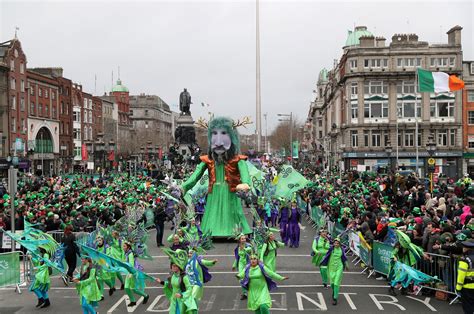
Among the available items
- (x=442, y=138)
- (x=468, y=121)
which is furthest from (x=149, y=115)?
(x=468, y=121)

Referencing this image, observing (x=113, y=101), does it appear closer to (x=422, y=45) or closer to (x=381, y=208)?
(x=422, y=45)

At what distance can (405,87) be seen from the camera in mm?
61562

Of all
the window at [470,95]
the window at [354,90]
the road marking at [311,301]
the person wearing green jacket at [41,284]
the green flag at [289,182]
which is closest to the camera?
the road marking at [311,301]

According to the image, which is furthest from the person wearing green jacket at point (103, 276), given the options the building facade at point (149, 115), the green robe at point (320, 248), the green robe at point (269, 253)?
the building facade at point (149, 115)

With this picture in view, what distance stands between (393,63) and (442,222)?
164 feet

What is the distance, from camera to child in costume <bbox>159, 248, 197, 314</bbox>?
955 cm

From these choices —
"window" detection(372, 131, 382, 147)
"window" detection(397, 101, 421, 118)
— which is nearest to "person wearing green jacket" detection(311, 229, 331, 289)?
"window" detection(372, 131, 382, 147)

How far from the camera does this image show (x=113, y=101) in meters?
98.9

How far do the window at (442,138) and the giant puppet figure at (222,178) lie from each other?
156ft

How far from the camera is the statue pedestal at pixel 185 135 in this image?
4978cm

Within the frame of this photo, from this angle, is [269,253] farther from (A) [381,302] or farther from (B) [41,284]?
(B) [41,284]

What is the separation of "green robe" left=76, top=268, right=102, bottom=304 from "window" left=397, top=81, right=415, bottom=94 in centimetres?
5505

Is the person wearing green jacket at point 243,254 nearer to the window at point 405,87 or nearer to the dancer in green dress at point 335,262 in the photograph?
the dancer in green dress at point 335,262

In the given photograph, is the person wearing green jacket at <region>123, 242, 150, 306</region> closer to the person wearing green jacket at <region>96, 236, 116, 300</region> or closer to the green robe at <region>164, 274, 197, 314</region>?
the person wearing green jacket at <region>96, 236, 116, 300</region>
